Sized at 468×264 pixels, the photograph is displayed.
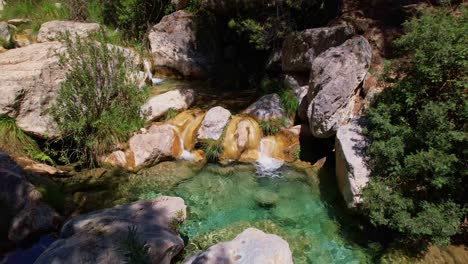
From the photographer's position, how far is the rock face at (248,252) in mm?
4602

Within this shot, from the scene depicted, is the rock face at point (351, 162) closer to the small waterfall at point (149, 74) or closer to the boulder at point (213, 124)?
the boulder at point (213, 124)

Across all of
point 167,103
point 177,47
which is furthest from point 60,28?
point 167,103


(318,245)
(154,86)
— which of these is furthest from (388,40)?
(154,86)

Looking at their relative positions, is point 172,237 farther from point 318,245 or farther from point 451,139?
point 451,139

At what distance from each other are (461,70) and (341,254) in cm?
317

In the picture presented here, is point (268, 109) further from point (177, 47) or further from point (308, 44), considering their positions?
point (177, 47)

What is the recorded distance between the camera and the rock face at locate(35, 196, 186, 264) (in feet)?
14.5

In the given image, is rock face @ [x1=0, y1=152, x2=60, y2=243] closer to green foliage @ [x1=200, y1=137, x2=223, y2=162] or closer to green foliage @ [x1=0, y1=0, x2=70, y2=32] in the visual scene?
green foliage @ [x1=200, y1=137, x2=223, y2=162]

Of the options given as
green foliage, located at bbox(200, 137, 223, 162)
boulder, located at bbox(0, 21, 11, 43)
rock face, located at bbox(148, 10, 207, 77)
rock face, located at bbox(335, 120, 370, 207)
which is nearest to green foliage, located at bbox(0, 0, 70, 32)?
boulder, located at bbox(0, 21, 11, 43)

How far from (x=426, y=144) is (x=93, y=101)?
588cm

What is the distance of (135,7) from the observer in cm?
1238

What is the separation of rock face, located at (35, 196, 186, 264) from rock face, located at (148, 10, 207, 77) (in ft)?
21.4

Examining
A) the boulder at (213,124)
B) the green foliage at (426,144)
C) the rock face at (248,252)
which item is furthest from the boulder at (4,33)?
the green foliage at (426,144)

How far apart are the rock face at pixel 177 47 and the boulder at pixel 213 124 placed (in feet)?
12.7
